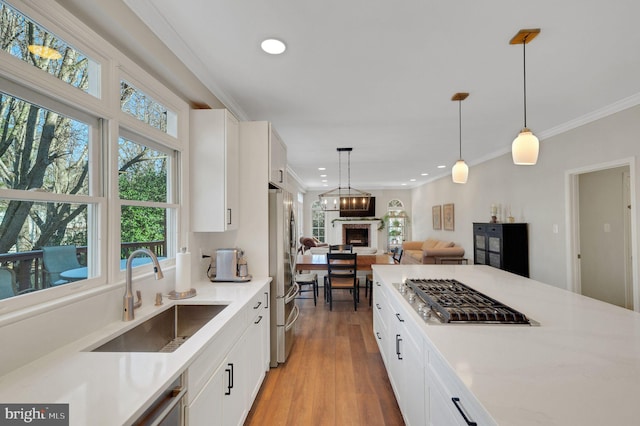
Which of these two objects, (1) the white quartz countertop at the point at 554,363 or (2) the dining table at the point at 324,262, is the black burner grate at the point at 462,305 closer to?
(1) the white quartz countertop at the point at 554,363

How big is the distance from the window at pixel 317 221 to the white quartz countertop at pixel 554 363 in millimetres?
9254

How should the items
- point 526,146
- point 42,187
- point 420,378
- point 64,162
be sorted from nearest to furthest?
point 42,187 < point 64,162 < point 420,378 < point 526,146

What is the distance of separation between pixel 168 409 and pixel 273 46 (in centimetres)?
206

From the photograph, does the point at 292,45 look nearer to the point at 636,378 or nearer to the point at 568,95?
the point at 636,378

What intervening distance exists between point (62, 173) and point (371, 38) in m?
1.87

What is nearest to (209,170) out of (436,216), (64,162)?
(64,162)

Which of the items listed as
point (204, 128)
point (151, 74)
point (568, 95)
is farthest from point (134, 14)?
point (568, 95)

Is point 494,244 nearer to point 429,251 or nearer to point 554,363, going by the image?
point 429,251

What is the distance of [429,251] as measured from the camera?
5496 mm

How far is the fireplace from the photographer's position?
10500mm

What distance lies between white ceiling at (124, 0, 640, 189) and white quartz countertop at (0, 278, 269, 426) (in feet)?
5.55

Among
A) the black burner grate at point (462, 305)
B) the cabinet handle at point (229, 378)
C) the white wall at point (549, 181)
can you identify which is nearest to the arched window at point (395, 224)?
the white wall at point (549, 181)

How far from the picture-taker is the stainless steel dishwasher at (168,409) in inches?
36.0

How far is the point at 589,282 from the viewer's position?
4133 mm
